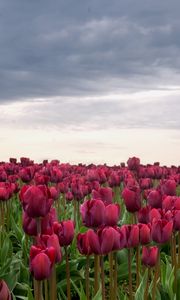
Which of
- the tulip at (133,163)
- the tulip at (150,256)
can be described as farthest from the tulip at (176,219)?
the tulip at (133,163)

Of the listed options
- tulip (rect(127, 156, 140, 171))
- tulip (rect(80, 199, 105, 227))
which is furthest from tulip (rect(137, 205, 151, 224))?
tulip (rect(127, 156, 140, 171))

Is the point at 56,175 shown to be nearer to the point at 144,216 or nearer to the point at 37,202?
the point at 144,216

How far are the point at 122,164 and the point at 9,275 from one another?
10.3 metres

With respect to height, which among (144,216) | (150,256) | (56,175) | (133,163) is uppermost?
(133,163)

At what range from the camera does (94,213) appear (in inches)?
162

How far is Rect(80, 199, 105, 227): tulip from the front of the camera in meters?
4.10

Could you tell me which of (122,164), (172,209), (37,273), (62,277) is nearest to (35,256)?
(37,273)

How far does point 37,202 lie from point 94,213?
0.49 m

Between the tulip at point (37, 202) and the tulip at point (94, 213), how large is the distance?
364 millimetres

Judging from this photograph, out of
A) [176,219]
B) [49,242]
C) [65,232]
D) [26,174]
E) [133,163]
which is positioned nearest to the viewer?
[49,242]

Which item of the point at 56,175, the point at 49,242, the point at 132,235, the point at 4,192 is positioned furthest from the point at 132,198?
the point at 56,175

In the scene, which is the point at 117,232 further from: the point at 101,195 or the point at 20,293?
the point at 20,293

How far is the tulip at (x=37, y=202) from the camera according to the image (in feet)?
12.5

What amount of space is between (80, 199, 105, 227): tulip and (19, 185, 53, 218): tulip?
1.20 ft
